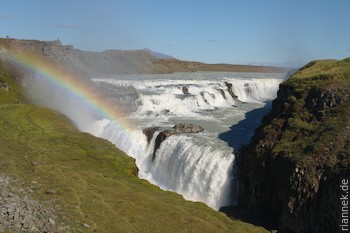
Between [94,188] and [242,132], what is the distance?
78.7 ft

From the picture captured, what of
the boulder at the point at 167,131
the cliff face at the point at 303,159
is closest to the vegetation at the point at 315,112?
the cliff face at the point at 303,159

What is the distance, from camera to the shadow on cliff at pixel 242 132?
42919mm

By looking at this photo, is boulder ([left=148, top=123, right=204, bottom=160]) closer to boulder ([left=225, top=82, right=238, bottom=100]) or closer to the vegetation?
the vegetation

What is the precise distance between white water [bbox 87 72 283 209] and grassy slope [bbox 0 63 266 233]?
15.7 ft

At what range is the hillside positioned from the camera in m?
123

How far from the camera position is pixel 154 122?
55938 millimetres

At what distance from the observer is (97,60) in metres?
144

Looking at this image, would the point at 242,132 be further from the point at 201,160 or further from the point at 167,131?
the point at 201,160

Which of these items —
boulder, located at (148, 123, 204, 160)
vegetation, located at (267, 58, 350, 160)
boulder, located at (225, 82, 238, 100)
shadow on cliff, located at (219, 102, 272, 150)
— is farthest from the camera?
boulder, located at (225, 82, 238, 100)

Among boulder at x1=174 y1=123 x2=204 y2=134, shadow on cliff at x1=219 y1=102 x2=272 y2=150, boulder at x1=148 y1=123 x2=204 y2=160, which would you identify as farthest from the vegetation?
boulder at x1=148 y1=123 x2=204 y2=160

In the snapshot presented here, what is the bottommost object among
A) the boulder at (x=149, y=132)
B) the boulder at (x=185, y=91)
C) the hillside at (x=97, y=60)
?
the boulder at (x=149, y=132)

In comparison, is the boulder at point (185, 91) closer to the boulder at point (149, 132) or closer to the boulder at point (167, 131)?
the boulder at point (149, 132)

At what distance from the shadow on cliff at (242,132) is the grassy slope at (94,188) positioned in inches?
449

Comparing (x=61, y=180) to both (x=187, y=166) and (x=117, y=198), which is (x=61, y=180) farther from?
(x=187, y=166)
